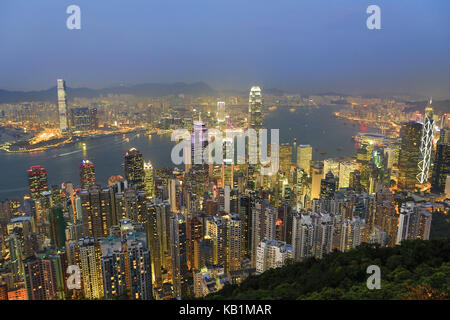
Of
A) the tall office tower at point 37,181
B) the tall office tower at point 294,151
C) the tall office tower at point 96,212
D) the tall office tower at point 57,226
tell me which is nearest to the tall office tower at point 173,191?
the tall office tower at point 96,212

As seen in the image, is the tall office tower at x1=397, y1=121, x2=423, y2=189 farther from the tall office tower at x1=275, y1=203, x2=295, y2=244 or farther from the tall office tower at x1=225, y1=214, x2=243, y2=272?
the tall office tower at x1=225, y1=214, x2=243, y2=272

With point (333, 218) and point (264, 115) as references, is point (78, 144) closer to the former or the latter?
point (264, 115)

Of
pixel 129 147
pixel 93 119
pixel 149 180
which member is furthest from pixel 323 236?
pixel 93 119

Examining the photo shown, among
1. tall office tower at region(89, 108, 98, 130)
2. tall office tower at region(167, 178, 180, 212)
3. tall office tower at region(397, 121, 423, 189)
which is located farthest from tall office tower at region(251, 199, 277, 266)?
tall office tower at region(89, 108, 98, 130)

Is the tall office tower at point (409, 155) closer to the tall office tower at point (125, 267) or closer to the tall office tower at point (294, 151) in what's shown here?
the tall office tower at point (294, 151)

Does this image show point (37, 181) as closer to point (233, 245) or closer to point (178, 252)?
point (178, 252)

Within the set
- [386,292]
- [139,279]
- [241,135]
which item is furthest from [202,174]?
[386,292]
